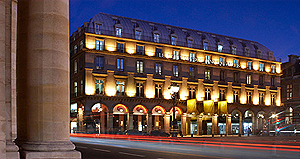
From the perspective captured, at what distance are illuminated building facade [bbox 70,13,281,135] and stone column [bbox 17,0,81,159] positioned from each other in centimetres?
4754

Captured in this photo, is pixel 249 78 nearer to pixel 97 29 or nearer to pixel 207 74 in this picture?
pixel 207 74

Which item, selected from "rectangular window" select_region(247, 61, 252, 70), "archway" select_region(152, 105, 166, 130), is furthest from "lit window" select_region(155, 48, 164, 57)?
"rectangular window" select_region(247, 61, 252, 70)

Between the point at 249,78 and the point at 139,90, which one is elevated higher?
the point at 249,78

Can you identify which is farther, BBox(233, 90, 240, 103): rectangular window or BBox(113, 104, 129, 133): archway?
BBox(233, 90, 240, 103): rectangular window

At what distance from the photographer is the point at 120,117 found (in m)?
63.5

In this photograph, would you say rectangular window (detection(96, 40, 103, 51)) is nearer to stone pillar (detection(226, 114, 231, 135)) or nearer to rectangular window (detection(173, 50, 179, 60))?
rectangular window (detection(173, 50, 179, 60))

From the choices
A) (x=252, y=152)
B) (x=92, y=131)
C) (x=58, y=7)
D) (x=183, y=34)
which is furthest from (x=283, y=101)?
(x=58, y=7)

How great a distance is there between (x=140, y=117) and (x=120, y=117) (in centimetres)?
383

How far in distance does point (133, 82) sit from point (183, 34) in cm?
1593

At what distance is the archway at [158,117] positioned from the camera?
218 feet

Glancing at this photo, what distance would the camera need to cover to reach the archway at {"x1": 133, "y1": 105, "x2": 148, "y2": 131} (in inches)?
2534

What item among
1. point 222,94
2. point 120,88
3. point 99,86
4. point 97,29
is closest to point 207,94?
point 222,94

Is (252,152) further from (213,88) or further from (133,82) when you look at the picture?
(213,88)

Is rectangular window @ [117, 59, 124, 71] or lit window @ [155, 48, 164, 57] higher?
lit window @ [155, 48, 164, 57]
